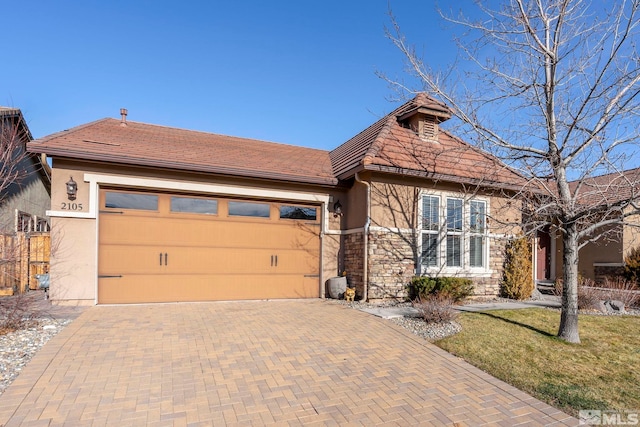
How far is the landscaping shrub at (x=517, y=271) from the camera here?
1052 centimetres

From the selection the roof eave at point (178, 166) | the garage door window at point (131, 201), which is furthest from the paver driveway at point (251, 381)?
the roof eave at point (178, 166)

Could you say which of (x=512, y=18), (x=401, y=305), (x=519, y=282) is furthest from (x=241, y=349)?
(x=519, y=282)

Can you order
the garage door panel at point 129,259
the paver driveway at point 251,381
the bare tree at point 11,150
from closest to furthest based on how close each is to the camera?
the paver driveway at point 251,381 → the bare tree at point 11,150 → the garage door panel at point 129,259

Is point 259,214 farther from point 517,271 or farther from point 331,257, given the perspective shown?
point 517,271

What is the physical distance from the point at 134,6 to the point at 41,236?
6822 millimetres

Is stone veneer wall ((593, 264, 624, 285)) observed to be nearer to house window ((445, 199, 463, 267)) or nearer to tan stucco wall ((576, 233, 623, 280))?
tan stucco wall ((576, 233, 623, 280))

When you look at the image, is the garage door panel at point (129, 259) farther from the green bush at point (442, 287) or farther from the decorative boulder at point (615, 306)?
the decorative boulder at point (615, 306)

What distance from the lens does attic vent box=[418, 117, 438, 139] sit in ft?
35.4

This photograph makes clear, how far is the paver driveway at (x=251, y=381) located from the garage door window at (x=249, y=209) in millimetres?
3591

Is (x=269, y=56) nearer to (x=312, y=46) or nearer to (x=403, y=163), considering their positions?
(x=312, y=46)

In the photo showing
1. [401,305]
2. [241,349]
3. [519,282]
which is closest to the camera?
[241,349]

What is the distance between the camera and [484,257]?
34.7ft

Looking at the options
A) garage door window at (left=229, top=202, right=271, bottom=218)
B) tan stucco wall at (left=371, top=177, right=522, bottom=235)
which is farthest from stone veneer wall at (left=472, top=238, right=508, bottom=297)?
garage door window at (left=229, top=202, right=271, bottom=218)

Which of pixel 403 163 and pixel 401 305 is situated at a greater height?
pixel 403 163
